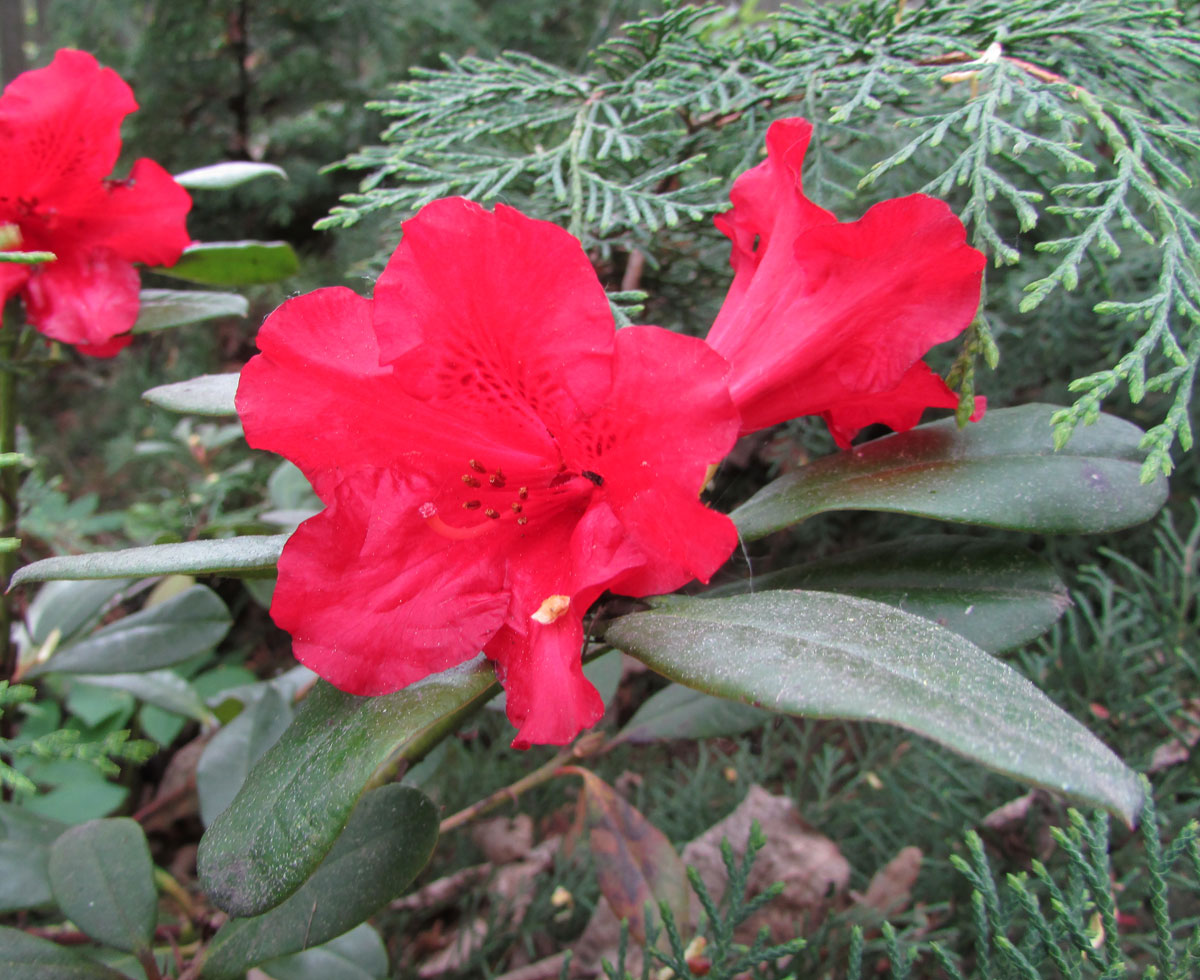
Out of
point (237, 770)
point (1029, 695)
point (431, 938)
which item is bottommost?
point (431, 938)

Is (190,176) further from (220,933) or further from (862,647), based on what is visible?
(862,647)

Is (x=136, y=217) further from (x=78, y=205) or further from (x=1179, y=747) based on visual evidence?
(x=1179, y=747)

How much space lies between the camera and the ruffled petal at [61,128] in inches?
31.4

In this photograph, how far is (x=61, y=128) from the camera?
0.82 meters

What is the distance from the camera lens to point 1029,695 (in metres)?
0.43

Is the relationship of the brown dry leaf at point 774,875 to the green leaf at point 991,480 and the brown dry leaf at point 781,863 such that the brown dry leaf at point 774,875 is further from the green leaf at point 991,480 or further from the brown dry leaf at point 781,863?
the green leaf at point 991,480

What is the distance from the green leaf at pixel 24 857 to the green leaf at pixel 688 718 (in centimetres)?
65

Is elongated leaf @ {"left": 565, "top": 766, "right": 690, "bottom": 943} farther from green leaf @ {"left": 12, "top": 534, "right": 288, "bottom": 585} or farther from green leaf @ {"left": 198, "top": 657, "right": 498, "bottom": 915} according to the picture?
green leaf @ {"left": 12, "top": 534, "right": 288, "bottom": 585}

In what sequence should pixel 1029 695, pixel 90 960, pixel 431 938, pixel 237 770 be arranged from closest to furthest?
pixel 1029 695
pixel 90 960
pixel 237 770
pixel 431 938

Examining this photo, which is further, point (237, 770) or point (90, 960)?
point (237, 770)

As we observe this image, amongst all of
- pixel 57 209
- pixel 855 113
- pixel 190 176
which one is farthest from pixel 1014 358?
pixel 57 209

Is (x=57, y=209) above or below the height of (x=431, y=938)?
above

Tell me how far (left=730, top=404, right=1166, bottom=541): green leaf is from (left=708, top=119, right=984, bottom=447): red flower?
51mm

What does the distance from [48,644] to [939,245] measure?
4.10 ft
